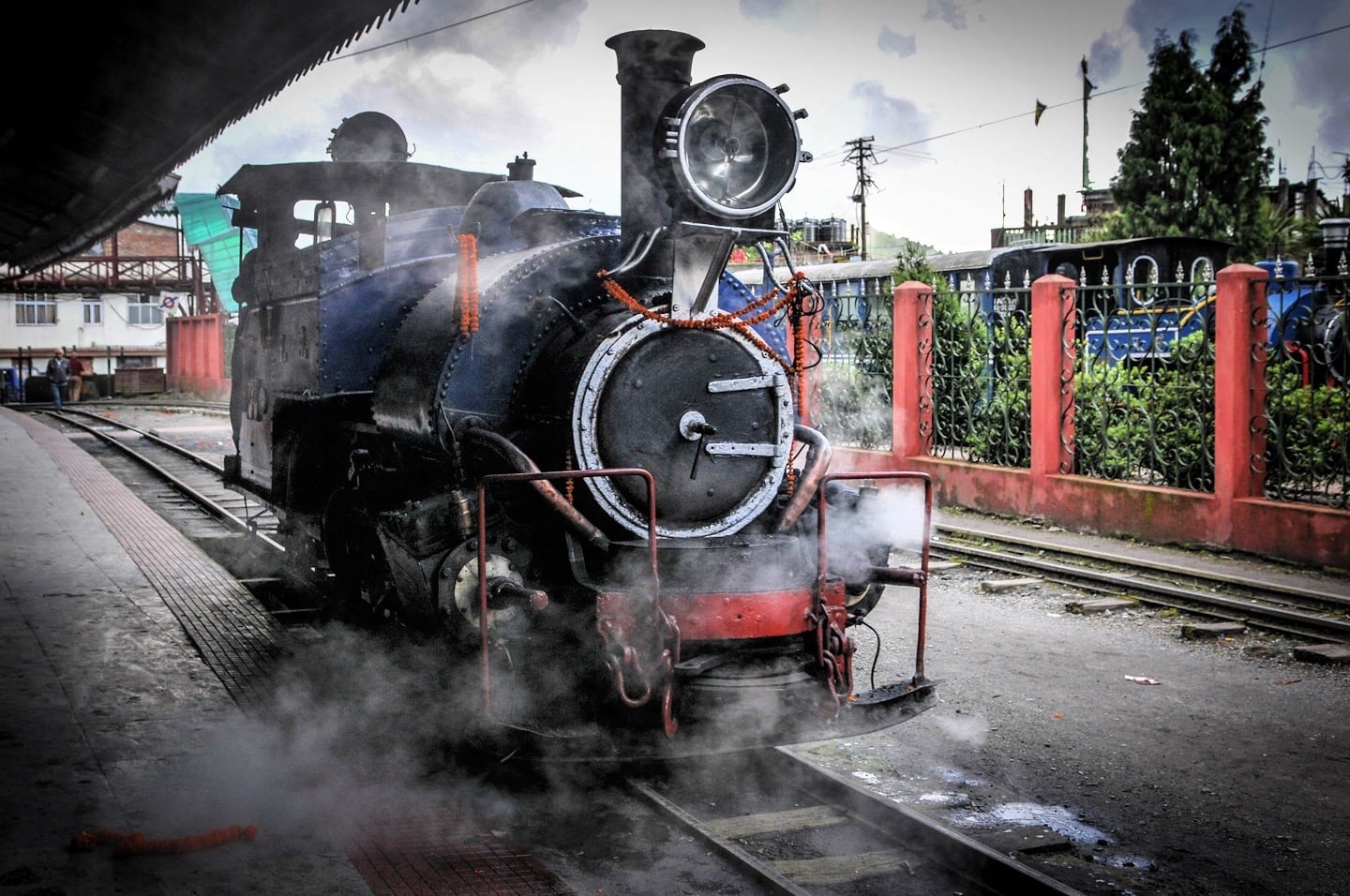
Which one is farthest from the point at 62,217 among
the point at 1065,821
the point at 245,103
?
the point at 1065,821

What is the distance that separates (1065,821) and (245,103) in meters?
6.32

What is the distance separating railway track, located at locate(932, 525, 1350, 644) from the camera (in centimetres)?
738

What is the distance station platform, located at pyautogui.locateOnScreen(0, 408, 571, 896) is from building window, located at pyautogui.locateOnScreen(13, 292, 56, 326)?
44.2 m

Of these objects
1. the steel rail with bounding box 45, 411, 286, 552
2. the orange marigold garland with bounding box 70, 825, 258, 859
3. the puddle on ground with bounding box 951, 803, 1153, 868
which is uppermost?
the steel rail with bounding box 45, 411, 286, 552

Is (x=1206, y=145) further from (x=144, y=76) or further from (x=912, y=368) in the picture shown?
(x=144, y=76)

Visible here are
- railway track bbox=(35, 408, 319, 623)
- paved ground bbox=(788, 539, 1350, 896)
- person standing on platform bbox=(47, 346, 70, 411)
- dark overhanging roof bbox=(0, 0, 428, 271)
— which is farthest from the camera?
person standing on platform bbox=(47, 346, 70, 411)

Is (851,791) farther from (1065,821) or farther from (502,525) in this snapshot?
(502,525)

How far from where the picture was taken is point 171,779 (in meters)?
4.57

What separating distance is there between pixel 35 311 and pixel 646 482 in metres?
49.7

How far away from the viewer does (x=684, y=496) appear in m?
4.70

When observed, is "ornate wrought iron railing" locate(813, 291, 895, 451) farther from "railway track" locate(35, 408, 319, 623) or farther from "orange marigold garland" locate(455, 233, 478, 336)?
"orange marigold garland" locate(455, 233, 478, 336)

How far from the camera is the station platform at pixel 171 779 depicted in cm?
376

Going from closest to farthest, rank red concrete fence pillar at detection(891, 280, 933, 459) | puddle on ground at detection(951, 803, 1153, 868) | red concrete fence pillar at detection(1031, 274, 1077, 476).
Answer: puddle on ground at detection(951, 803, 1153, 868)
red concrete fence pillar at detection(1031, 274, 1077, 476)
red concrete fence pillar at detection(891, 280, 933, 459)

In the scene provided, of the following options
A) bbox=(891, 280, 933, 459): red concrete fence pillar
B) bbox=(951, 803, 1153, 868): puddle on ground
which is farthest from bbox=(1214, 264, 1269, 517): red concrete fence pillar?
bbox=(951, 803, 1153, 868): puddle on ground
